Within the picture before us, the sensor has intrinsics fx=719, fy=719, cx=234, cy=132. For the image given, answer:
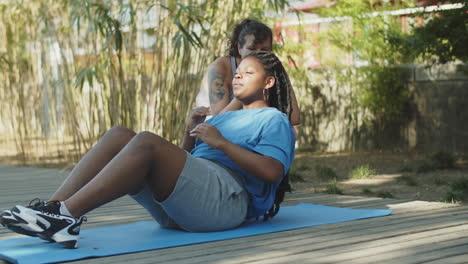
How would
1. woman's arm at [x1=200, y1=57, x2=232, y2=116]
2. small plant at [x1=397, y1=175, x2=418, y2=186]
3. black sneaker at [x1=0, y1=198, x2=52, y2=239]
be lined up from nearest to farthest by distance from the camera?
black sneaker at [x1=0, y1=198, x2=52, y2=239], woman's arm at [x1=200, y1=57, x2=232, y2=116], small plant at [x1=397, y1=175, x2=418, y2=186]

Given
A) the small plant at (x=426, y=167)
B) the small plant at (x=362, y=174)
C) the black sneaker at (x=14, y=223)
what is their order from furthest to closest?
1. the small plant at (x=426, y=167)
2. the small plant at (x=362, y=174)
3. the black sneaker at (x=14, y=223)

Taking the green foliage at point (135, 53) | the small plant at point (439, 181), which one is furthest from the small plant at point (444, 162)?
the green foliage at point (135, 53)

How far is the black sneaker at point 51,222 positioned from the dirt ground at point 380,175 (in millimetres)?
2319

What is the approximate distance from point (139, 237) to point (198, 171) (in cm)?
37

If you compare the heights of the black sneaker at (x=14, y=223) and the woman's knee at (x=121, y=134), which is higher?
the woman's knee at (x=121, y=134)

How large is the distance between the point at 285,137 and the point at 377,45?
4.95m

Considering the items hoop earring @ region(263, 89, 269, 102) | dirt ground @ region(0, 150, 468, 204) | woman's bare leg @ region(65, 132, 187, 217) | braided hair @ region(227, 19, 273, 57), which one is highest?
braided hair @ region(227, 19, 273, 57)

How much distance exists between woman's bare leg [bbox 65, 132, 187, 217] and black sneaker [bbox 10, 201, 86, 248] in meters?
0.04

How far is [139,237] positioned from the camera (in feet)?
8.77

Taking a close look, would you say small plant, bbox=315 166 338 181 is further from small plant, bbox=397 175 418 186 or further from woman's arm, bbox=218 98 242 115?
woman's arm, bbox=218 98 242 115

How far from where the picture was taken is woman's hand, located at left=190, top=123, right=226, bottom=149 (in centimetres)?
254

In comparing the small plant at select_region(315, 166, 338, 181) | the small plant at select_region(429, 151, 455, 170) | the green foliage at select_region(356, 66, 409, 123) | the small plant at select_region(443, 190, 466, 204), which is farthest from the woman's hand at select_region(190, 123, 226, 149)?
the green foliage at select_region(356, 66, 409, 123)

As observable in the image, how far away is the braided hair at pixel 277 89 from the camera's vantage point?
2.82m

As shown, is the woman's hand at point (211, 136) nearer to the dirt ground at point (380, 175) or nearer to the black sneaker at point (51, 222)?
the black sneaker at point (51, 222)
